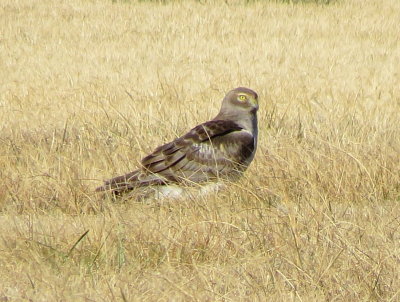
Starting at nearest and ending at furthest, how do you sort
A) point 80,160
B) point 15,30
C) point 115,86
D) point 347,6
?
point 80,160 → point 115,86 → point 15,30 → point 347,6

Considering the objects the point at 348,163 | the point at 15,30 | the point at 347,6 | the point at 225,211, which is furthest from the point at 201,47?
the point at 225,211

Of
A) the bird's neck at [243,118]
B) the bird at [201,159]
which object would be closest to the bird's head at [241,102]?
the bird's neck at [243,118]

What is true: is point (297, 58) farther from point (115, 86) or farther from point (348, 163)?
point (348, 163)

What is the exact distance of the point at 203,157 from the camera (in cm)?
645

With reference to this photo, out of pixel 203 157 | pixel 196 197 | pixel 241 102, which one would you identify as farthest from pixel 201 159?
pixel 241 102

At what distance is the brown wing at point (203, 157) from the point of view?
6355 millimetres

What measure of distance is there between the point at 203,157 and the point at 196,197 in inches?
23.7

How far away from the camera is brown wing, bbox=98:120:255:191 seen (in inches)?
250

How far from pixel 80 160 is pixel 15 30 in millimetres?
9172

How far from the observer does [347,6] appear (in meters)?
19.2

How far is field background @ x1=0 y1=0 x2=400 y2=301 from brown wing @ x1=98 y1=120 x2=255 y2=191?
21 centimetres

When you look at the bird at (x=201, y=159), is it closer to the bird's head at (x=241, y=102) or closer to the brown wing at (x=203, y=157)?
the brown wing at (x=203, y=157)

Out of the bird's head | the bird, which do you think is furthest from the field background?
the bird's head

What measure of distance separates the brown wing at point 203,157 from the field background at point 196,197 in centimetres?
21
